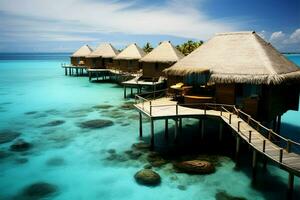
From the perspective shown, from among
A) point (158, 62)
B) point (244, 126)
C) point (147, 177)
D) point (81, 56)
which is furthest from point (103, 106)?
point (81, 56)

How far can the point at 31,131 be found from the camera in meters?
23.8

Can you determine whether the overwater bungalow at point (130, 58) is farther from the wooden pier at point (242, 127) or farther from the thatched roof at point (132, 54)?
the wooden pier at point (242, 127)

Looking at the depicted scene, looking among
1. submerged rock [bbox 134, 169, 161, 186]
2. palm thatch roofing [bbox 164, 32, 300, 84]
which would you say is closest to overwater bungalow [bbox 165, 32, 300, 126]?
palm thatch roofing [bbox 164, 32, 300, 84]

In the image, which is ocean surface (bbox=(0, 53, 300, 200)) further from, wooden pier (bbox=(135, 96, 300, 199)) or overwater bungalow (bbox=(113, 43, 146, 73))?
overwater bungalow (bbox=(113, 43, 146, 73))

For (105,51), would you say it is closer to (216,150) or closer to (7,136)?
(7,136)

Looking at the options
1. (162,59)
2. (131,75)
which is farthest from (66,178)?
(131,75)

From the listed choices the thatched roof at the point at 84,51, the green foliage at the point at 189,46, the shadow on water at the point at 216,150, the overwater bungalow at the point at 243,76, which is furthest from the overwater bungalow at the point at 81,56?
the overwater bungalow at the point at 243,76

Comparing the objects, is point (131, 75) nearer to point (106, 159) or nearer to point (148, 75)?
point (148, 75)

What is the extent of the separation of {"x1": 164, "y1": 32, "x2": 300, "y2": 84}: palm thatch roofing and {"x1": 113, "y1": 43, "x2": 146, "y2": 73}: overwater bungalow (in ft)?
85.7

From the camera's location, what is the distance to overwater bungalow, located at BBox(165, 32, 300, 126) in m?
17.8

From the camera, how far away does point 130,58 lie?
47469mm

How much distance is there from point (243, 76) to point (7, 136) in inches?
731

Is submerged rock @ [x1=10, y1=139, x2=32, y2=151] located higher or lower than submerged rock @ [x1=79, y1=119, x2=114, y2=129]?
lower

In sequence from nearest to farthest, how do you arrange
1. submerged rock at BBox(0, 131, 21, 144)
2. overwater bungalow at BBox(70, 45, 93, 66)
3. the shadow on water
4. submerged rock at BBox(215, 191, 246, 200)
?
submerged rock at BBox(215, 191, 246, 200), the shadow on water, submerged rock at BBox(0, 131, 21, 144), overwater bungalow at BBox(70, 45, 93, 66)
